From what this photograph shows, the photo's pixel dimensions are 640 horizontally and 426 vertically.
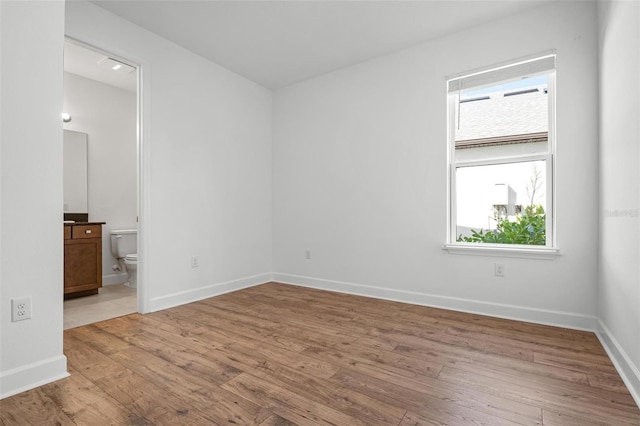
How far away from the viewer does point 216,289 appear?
3803mm

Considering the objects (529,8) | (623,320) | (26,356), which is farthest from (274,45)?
(623,320)

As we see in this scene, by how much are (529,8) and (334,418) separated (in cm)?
341

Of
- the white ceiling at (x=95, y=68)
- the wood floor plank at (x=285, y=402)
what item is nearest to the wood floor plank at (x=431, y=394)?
the wood floor plank at (x=285, y=402)

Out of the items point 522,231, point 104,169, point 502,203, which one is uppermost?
point 104,169

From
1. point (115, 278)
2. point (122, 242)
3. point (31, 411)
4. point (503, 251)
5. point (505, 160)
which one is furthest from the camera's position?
point (115, 278)

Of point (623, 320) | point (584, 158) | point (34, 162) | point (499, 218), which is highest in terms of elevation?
point (584, 158)

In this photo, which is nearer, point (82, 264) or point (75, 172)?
point (82, 264)

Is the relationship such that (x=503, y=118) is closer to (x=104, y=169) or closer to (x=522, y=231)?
(x=522, y=231)

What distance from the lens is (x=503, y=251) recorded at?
2953 millimetres

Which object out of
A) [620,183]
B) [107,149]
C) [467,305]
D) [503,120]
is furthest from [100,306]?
[620,183]

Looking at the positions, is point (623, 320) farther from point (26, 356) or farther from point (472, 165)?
point (26, 356)

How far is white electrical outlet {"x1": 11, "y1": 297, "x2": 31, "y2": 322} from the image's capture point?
1.72 meters

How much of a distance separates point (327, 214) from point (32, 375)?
2967 millimetres

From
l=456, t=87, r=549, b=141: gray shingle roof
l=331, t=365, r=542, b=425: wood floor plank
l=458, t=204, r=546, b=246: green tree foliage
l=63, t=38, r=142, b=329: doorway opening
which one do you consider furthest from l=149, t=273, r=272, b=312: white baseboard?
l=456, t=87, r=549, b=141: gray shingle roof
